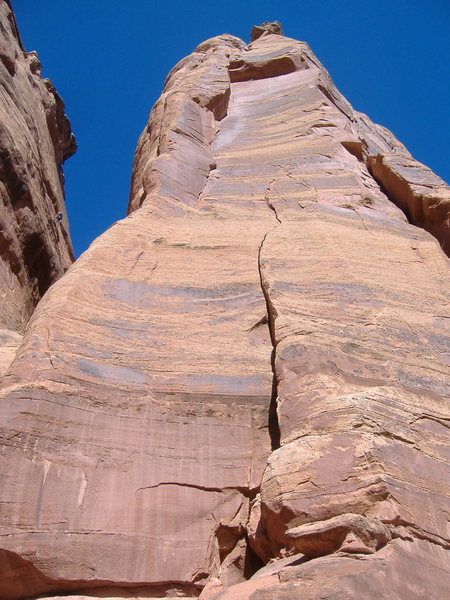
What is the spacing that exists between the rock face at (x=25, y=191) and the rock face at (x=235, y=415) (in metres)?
1.85

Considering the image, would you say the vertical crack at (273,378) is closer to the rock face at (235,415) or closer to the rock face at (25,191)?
the rock face at (235,415)

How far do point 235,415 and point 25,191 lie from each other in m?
7.45

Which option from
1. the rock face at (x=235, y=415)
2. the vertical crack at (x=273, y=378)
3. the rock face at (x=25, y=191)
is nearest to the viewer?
the rock face at (x=235, y=415)

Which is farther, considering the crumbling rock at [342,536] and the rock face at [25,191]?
the rock face at [25,191]

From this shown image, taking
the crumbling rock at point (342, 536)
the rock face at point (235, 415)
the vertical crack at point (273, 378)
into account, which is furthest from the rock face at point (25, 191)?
the crumbling rock at point (342, 536)

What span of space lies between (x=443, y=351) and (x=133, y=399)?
2713 millimetres

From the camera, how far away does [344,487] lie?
448 cm

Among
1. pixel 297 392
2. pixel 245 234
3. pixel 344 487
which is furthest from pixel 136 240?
pixel 344 487

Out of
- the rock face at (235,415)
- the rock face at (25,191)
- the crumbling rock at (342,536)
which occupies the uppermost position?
the rock face at (25,191)

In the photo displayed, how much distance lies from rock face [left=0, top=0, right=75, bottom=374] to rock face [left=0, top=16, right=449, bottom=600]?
1847mm

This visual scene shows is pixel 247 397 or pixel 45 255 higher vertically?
pixel 45 255

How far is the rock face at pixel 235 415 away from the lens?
4418 mm

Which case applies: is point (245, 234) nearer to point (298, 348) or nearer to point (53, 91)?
point (298, 348)

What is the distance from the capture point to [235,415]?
19.2 feet
